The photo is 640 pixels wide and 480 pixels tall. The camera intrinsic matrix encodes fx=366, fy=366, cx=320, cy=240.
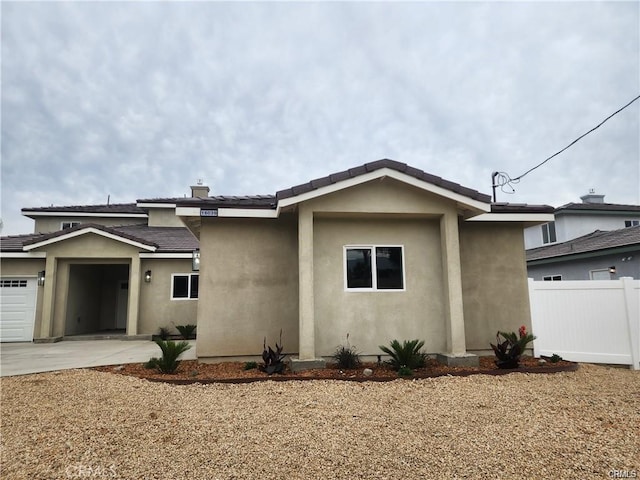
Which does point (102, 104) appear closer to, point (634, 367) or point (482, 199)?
point (482, 199)

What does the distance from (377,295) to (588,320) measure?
4913 millimetres

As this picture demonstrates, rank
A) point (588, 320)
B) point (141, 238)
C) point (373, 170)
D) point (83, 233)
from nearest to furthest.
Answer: point (373, 170) < point (588, 320) < point (83, 233) < point (141, 238)

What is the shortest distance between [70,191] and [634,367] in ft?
98.4

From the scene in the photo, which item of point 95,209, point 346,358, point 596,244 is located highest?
point 95,209

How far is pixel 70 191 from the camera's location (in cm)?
2503

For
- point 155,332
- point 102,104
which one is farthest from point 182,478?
point 102,104

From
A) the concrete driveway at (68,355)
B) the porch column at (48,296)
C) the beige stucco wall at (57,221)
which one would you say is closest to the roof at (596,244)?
the concrete driveway at (68,355)

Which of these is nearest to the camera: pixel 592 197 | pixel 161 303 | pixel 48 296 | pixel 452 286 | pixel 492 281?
pixel 452 286

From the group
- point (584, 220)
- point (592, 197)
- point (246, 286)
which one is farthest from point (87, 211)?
point (592, 197)

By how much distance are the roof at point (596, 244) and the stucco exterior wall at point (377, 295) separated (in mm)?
8936

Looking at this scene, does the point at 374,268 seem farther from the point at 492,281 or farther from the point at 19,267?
the point at 19,267

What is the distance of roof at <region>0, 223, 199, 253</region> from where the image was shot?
13406 mm

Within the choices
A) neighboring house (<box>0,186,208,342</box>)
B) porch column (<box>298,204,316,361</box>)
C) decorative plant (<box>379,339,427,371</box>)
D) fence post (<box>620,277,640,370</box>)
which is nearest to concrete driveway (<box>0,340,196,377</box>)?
neighboring house (<box>0,186,208,342</box>)

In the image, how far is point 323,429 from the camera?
171 inches
